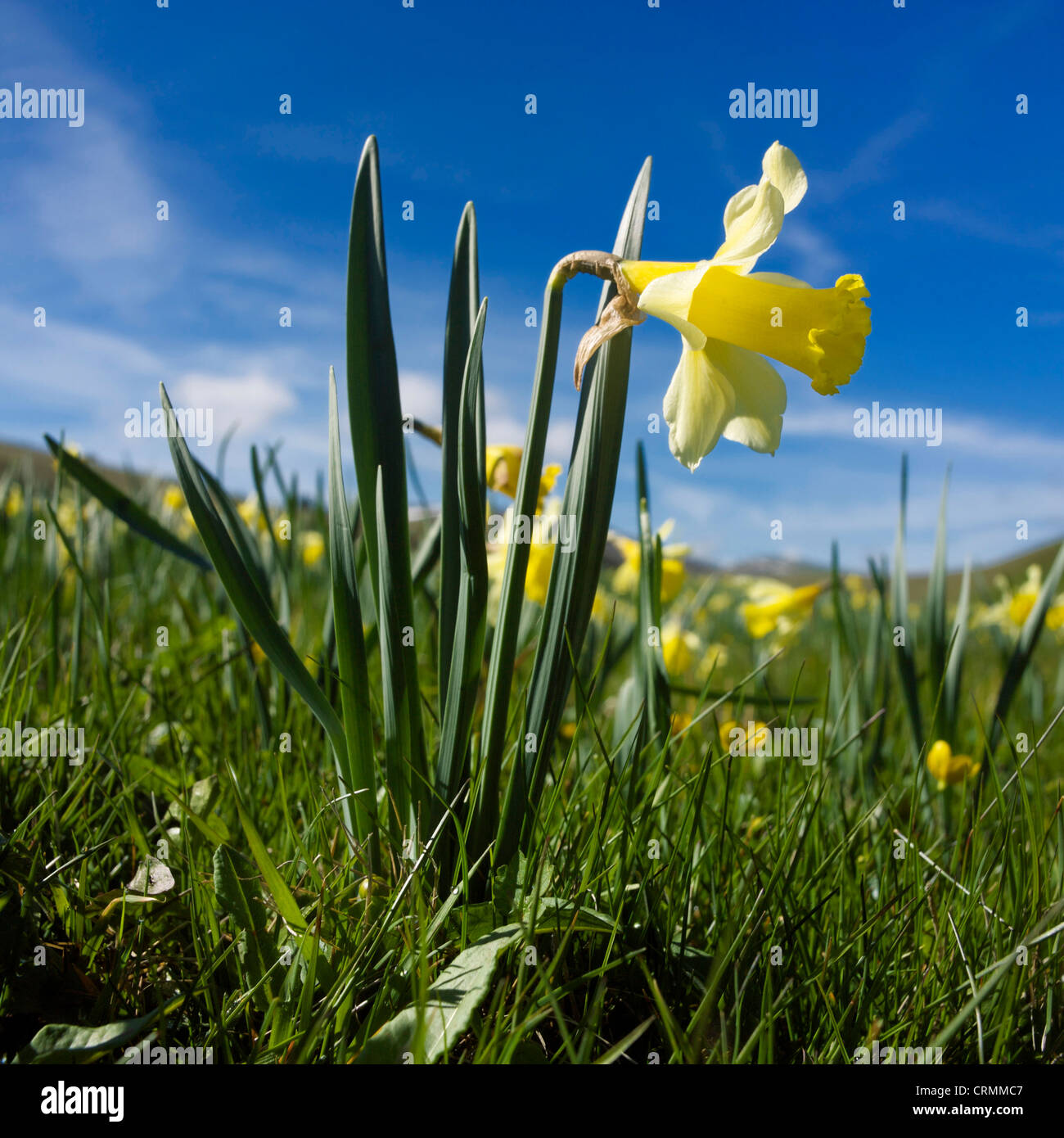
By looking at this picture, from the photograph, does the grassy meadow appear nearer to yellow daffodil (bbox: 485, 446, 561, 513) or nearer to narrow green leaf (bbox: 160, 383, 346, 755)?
narrow green leaf (bbox: 160, 383, 346, 755)

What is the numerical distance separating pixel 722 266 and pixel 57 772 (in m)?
1.42

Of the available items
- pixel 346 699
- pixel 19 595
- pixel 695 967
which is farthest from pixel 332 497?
pixel 19 595

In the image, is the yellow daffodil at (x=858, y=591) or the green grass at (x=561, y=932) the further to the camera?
the yellow daffodil at (x=858, y=591)

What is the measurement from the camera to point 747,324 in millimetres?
987

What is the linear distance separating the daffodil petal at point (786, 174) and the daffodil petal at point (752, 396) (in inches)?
7.4

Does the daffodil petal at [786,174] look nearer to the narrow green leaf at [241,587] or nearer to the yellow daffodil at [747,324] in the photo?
the yellow daffodil at [747,324]

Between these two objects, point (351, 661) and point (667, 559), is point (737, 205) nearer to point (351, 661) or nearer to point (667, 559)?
point (351, 661)

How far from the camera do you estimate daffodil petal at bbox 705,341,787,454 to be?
104 cm

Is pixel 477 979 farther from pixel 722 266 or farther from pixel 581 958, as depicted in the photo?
pixel 722 266

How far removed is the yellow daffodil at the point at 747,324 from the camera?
0.96 metres

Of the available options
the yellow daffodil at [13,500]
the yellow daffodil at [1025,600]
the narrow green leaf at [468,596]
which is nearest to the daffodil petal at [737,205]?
the narrow green leaf at [468,596]

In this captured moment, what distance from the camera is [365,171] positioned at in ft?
3.78

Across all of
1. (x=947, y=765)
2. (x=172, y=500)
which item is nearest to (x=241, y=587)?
(x=947, y=765)

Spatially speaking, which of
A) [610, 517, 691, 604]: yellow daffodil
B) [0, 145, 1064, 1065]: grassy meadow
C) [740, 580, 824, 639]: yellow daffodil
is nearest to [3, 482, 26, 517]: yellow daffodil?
[0, 145, 1064, 1065]: grassy meadow
